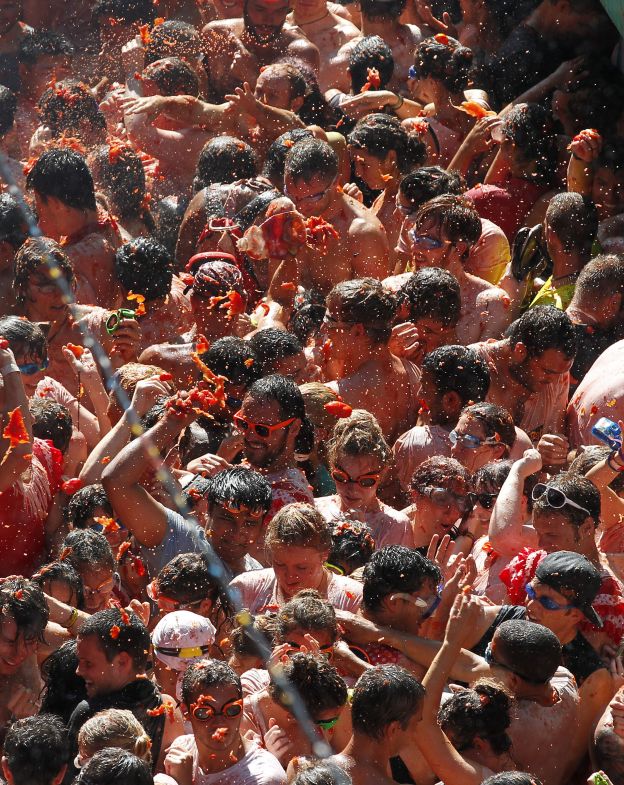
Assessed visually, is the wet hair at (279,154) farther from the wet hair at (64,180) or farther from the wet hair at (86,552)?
the wet hair at (86,552)

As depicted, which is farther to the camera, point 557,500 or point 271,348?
point 271,348

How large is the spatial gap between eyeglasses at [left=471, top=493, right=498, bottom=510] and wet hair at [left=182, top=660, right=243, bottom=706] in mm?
1788

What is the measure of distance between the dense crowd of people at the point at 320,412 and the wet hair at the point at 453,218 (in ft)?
0.06

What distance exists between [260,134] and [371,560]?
513 centimetres

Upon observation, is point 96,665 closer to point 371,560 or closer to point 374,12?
point 371,560

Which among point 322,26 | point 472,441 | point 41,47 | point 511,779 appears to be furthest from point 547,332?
point 41,47

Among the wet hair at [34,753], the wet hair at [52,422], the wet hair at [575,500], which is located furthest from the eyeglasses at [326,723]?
the wet hair at [52,422]

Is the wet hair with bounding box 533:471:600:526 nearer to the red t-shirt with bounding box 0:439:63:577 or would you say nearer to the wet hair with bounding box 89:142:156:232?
the red t-shirt with bounding box 0:439:63:577

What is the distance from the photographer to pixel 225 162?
30.3 ft

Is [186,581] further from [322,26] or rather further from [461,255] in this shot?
[322,26]

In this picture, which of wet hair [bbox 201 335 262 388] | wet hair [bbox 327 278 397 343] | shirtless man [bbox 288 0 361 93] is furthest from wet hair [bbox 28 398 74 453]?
shirtless man [bbox 288 0 361 93]

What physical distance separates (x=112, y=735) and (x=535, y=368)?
313 centimetres

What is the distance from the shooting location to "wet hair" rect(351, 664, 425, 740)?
471 cm

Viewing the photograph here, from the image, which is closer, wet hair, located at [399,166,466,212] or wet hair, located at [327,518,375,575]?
wet hair, located at [327,518,375,575]
